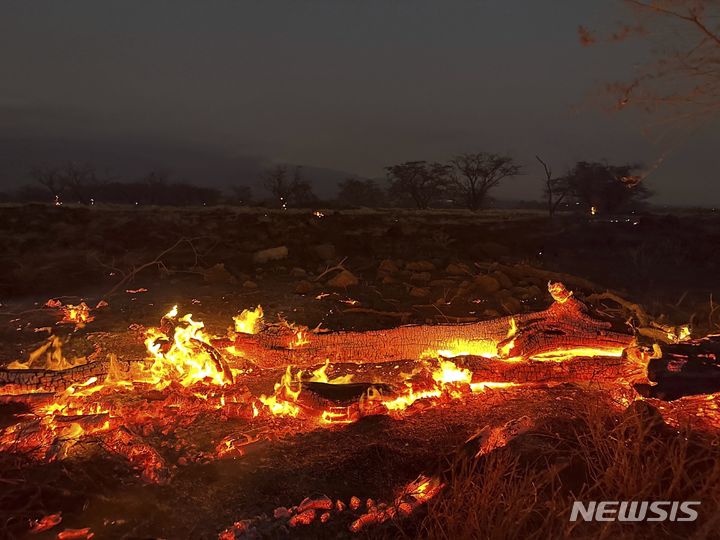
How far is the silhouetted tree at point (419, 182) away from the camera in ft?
152

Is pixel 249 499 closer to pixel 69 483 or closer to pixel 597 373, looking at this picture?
pixel 69 483

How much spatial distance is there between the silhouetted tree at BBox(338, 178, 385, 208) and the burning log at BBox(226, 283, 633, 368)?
4890cm

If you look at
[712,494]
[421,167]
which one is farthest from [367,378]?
[421,167]

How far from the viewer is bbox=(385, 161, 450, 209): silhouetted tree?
152ft

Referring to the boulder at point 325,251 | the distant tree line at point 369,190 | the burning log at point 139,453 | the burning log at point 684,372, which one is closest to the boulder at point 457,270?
the boulder at point 325,251

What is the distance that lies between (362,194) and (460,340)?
50.3m

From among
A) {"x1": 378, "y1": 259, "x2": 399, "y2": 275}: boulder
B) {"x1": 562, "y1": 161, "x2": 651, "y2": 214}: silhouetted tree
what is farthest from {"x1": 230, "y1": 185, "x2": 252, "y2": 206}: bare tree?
{"x1": 378, "y1": 259, "x2": 399, "y2": 275}: boulder

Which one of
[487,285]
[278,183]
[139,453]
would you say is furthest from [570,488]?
[278,183]

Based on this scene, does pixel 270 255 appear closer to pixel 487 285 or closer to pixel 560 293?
pixel 487 285

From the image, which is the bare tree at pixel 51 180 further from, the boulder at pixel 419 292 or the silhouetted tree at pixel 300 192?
the boulder at pixel 419 292

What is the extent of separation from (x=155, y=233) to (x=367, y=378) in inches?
546

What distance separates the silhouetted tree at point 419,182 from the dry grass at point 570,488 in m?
44.3

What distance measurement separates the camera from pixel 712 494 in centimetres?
247

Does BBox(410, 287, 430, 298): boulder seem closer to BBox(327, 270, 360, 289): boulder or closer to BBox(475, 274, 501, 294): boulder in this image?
BBox(475, 274, 501, 294): boulder
